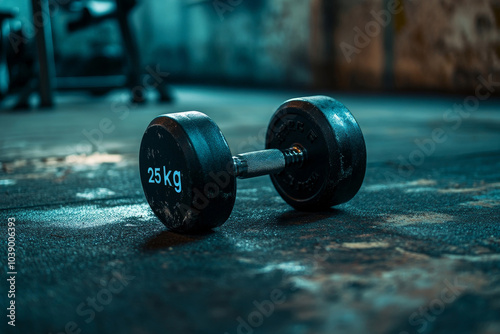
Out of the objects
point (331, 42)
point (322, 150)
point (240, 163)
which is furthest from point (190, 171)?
point (331, 42)

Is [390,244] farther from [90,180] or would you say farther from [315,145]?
[90,180]

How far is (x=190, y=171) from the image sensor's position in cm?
122

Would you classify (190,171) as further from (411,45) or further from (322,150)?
(411,45)

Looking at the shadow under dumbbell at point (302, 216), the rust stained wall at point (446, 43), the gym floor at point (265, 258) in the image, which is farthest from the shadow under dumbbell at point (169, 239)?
the rust stained wall at point (446, 43)

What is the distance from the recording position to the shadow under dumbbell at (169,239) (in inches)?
49.7

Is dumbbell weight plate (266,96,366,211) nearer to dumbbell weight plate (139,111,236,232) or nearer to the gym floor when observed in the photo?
the gym floor

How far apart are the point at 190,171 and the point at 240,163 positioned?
178 millimetres

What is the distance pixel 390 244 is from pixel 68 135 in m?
2.93

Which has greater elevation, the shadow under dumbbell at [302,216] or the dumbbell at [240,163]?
the dumbbell at [240,163]

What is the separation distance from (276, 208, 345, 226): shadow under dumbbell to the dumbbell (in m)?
0.02

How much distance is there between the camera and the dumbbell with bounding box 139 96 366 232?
1246 mm

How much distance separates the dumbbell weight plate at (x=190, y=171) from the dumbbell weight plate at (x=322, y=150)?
0.29 metres

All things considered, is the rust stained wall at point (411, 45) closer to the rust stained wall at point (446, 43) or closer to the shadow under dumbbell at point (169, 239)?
the rust stained wall at point (446, 43)

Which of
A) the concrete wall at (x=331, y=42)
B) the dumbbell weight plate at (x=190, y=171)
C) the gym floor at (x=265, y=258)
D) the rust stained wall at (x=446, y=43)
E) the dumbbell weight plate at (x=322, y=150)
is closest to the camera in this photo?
the gym floor at (x=265, y=258)
